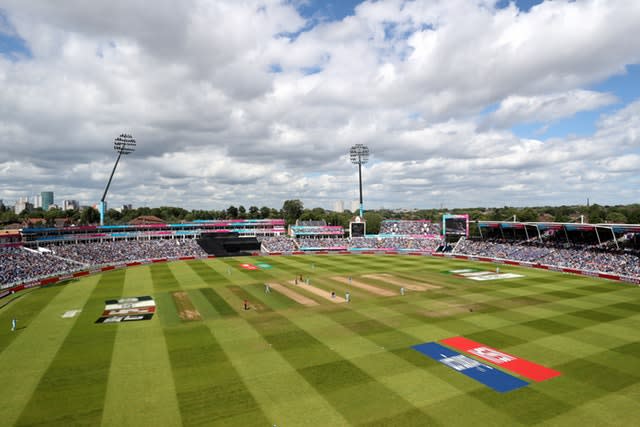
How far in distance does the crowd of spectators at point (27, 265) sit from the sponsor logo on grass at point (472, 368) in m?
46.7

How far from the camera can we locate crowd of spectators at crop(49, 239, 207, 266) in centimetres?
6072

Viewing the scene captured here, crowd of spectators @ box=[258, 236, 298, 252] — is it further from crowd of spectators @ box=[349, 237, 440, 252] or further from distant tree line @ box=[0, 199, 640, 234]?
distant tree line @ box=[0, 199, 640, 234]

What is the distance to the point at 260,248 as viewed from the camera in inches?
3204

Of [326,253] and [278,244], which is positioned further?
[278,244]

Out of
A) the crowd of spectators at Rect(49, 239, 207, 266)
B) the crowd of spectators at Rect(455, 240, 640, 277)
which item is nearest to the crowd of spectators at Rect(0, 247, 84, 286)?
the crowd of spectators at Rect(49, 239, 207, 266)

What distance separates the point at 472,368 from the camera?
19188 mm

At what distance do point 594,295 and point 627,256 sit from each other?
21030 mm

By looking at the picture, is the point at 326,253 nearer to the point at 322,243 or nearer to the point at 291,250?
the point at 322,243

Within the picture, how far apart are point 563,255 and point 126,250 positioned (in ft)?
252

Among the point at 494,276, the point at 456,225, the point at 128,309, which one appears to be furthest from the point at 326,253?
the point at 128,309

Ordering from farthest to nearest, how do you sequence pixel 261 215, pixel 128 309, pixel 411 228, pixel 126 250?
1. pixel 261 215
2. pixel 411 228
3. pixel 126 250
4. pixel 128 309

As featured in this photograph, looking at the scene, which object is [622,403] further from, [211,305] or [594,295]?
[211,305]

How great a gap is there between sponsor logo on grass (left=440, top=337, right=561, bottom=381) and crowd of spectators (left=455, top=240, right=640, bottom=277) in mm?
36904

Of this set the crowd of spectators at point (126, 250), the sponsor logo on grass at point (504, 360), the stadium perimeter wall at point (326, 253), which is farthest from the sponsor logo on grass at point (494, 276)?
the crowd of spectators at point (126, 250)
